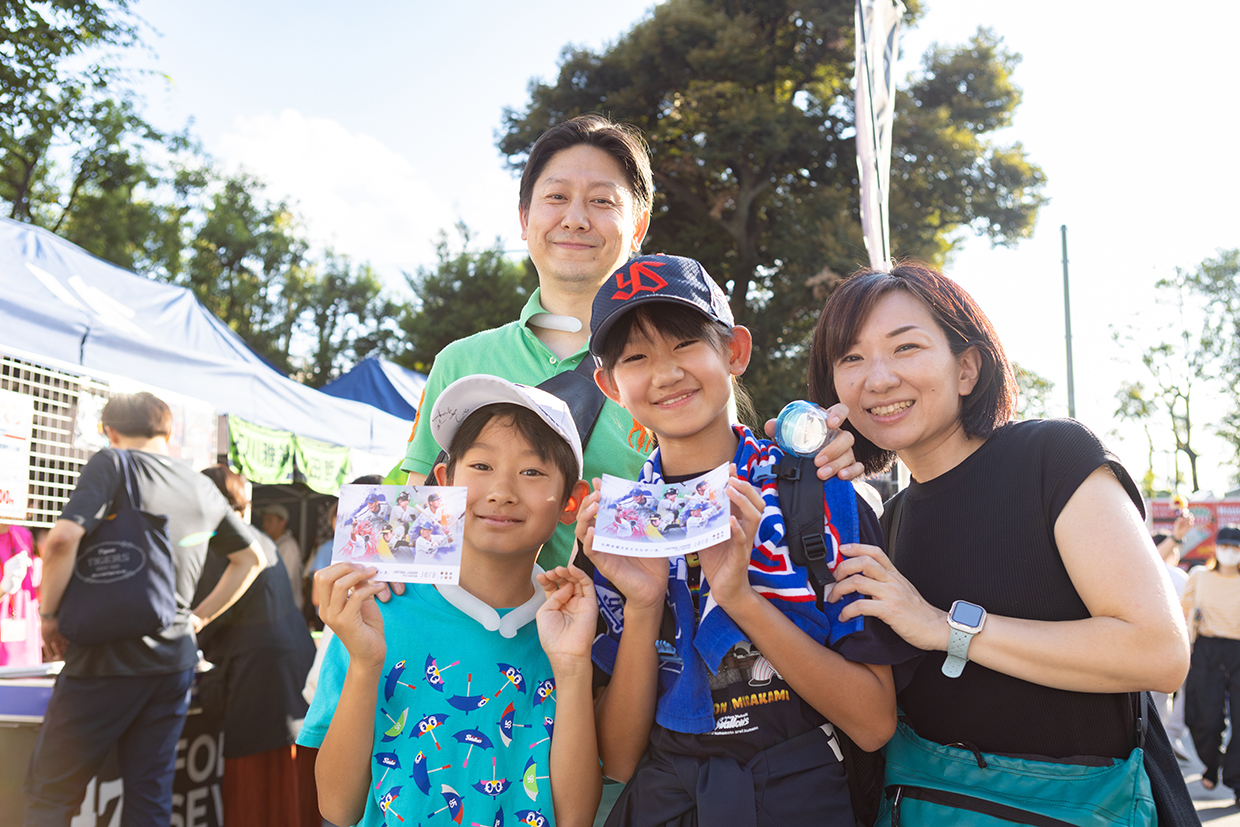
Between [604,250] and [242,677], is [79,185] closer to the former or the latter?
[242,677]

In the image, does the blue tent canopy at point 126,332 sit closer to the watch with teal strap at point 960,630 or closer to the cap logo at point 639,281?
the cap logo at point 639,281

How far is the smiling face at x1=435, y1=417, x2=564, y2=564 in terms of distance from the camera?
6.77 ft

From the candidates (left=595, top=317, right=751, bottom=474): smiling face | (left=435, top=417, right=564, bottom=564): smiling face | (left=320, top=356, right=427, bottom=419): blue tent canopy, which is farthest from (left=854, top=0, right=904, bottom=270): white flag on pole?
(left=320, top=356, right=427, bottom=419): blue tent canopy

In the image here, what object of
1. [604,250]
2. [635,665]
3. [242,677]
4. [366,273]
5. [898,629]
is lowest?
[242,677]

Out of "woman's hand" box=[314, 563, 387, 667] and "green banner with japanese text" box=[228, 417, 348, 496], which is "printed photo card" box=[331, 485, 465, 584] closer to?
"woman's hand" box=[314, 563, 387, 667]

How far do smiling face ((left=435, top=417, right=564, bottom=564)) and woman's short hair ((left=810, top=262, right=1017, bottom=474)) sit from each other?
84 cm

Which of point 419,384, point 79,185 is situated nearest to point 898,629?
point 419,384

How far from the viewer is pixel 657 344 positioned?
1.92 meters

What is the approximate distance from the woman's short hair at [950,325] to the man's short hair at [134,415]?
13.3ft

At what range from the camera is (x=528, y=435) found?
2.13 m

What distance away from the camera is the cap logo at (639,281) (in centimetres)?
188

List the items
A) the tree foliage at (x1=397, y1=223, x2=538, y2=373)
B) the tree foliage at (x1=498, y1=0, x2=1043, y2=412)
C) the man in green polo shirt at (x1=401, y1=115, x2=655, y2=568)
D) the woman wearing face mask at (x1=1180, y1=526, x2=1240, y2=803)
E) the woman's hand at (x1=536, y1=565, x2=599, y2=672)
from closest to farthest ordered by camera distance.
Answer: the woman's hand at (x1=536, y1=565, x2=599, y2=672) < the man in green polo shirt at (x1=401, y1=115, x2=655, y2=568) < the woman wearing face mask at (x1=1180, y1=526, x2=1240, y2=803) < the tree foliage at (x1=498, y1=0, x2=1043, y2=412) < the tree foliage at (x1=397, y1=223, x2=538, y2=373)

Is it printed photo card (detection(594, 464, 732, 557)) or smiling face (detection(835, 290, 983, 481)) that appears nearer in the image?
printed photo card (detection(594, 464, 732, 557))

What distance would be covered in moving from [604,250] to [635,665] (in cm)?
131
